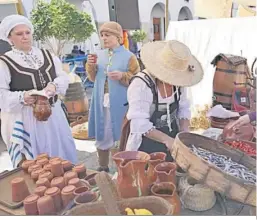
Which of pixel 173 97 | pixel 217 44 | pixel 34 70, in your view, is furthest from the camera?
pixel 217 44

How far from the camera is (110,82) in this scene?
254cm

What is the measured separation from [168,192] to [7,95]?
114 centimetres

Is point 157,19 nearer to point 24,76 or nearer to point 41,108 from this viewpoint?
point 24,76

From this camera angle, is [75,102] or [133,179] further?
[75,102]

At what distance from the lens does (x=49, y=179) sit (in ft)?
4.39

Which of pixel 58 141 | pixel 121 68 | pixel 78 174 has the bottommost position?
pixel 58 141

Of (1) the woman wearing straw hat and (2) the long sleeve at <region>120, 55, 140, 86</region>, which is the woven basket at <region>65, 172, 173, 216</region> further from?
(2) the long sleeve at <region>120, 55, 140, 86</region>

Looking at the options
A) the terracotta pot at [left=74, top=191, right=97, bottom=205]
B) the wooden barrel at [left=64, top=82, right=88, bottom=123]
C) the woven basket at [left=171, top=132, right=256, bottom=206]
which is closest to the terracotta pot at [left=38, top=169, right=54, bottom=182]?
the terracotta pot at [left=74, top=191, right=97, bottom=205]

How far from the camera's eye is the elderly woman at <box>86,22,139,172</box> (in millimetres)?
2527

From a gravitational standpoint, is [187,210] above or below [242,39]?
below

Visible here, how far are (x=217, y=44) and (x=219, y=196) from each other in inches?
110

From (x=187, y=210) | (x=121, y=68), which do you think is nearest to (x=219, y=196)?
(x=187, y=210)

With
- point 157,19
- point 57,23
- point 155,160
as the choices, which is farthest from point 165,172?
point 157,19

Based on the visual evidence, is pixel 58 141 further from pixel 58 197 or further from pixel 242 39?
pixel 242 39
